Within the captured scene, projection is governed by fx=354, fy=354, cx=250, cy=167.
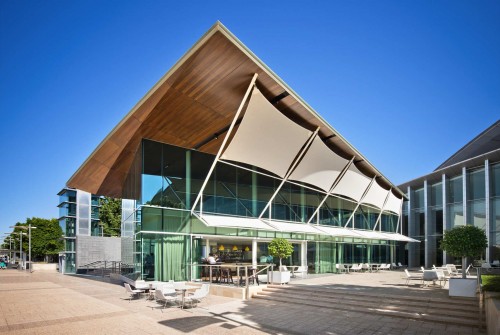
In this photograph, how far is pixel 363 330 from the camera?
9.59 meters

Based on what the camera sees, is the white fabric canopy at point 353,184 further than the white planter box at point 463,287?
Yes

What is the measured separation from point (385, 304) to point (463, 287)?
2.58 meters

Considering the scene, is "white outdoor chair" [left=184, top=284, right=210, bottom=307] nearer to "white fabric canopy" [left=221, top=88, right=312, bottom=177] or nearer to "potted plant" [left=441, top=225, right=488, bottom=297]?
"white fabric canopy" [left=221, top=88, right=312, bottom=177]

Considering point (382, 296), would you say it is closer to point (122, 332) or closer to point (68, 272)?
point (122, 332)

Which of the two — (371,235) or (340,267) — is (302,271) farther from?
(371,235)

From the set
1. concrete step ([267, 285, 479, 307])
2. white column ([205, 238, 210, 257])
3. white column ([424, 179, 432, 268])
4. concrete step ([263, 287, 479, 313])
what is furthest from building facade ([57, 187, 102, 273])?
white column ([424, 179, 432, 268])

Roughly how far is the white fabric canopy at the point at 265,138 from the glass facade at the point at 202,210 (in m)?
1.30

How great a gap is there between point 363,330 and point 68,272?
32.3 m

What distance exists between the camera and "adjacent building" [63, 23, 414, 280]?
1469cm

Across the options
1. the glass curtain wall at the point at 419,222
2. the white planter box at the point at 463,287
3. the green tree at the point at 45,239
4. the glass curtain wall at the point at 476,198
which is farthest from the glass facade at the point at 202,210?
the green tree at the point at 45,239

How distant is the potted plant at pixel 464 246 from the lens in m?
11.8

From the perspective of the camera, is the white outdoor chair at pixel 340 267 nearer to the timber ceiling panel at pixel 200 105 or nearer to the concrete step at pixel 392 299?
the timber ceiling panel at pixel 200 105

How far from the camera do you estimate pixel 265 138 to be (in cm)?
1784

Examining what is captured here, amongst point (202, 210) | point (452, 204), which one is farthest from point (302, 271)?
point (452, 204)
